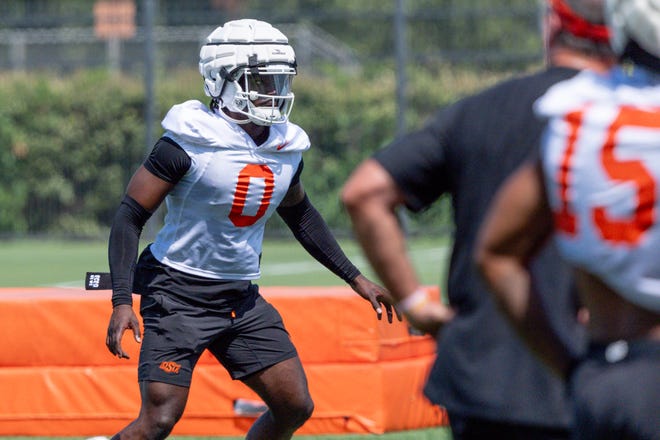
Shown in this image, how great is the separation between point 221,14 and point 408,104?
343cm

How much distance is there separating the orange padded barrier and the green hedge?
13.4m

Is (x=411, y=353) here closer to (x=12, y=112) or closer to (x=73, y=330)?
(x=73, y=330)

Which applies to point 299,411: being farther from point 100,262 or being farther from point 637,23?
point 100,262

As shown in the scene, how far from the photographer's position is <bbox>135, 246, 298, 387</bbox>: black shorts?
5.33 meters

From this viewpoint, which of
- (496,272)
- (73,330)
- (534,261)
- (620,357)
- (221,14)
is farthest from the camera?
(221,14)

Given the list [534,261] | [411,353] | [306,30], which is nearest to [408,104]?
[306,30]

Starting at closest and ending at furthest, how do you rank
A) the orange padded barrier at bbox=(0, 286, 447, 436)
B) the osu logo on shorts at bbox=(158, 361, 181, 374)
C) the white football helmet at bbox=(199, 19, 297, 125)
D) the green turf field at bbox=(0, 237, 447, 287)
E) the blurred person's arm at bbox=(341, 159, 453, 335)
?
the blurred person's arm at bbox=(341, 159, 453, 335)
the osu logo on shorts at bbox=(158, 361, 181, 374)
the white football helmet at bbox=(199, 19, 297, 125)
the orange padded barrier at bbox=(0, 286, 447, 436)
the green turf field at bbox=(0, 237, 447, 287)

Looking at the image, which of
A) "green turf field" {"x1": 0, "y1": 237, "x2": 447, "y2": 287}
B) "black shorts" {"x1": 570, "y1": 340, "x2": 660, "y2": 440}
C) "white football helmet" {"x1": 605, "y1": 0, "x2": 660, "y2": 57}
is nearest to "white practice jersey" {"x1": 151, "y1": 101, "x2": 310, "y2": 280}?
"white football helmet" {"x1": 605, "y1": 0, "x2": 660, "y2": 57}

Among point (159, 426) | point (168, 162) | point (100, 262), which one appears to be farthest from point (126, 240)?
point (100, 262)

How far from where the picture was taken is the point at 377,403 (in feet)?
23.4

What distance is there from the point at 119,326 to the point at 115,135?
16.5 meters

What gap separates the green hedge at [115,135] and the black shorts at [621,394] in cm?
1790

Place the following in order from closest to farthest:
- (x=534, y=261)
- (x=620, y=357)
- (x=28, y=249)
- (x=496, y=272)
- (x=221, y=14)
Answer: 1. (x=620, y=357)
2. (x=496, y=272)
3. (x=534, y=261)
4. (x=28, y=249)
5. (x=221, y=14)

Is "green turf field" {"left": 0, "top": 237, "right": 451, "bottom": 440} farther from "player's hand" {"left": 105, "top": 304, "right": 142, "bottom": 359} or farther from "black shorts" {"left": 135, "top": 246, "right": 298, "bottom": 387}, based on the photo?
"player's hand" {"left": 105, "top": 304, "right": 142, "bottom": 359}
